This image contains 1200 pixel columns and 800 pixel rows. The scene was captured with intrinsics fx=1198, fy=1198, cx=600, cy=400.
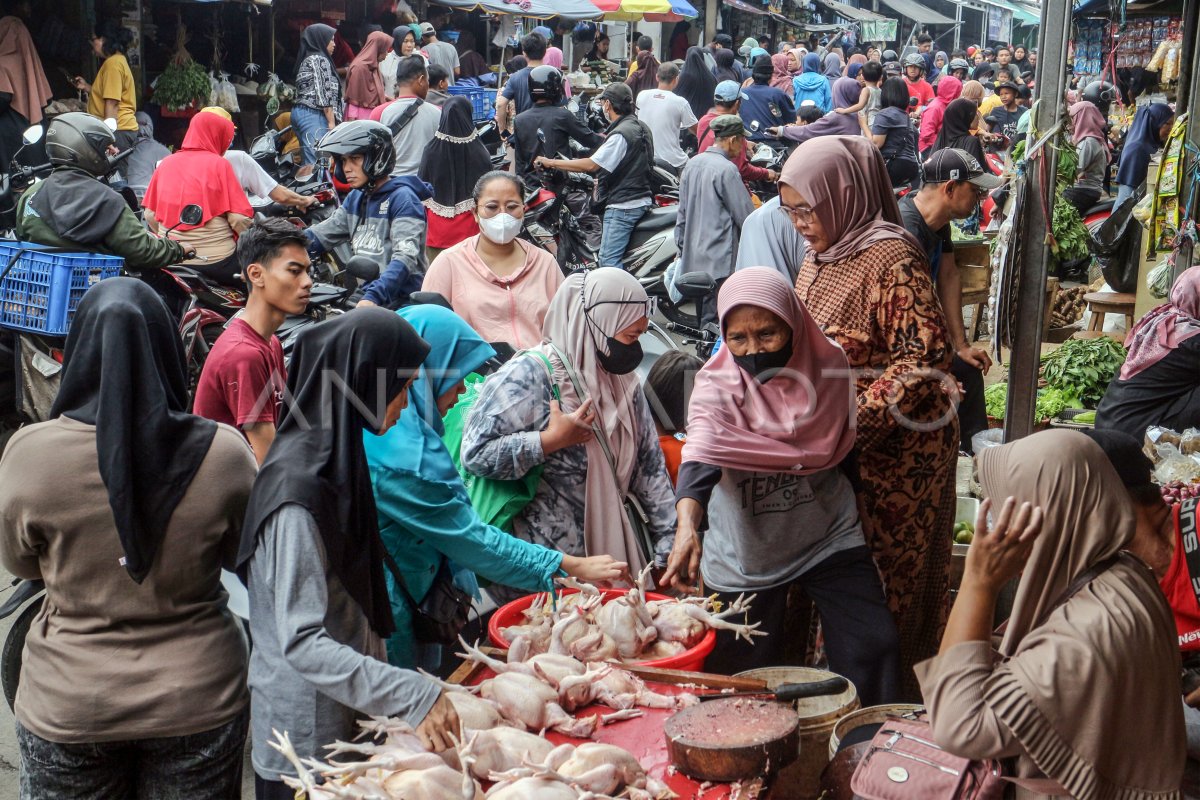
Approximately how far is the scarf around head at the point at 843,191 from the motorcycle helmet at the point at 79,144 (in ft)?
14.7

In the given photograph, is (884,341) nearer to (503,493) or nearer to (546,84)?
(503,493)

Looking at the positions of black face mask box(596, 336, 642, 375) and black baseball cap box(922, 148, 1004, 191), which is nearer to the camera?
black face mask box(596, 336, 642, 375)

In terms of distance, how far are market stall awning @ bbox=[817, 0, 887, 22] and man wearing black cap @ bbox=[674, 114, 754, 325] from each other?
87.0 ft

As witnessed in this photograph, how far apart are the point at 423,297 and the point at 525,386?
168 centimetres

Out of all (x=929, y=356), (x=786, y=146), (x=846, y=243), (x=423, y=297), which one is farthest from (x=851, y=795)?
(x=786, y=146)

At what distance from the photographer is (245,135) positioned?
1512 centimetres

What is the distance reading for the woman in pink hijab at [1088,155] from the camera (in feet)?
40.5

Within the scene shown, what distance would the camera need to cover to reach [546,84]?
1003 centimetres

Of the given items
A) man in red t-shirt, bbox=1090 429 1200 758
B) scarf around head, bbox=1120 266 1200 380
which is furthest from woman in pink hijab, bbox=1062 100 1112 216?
man in red t-shirt, bbox=1090 429 1200 758

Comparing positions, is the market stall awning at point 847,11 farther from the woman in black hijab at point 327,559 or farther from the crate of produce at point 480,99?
the woman in black hijab at point 327,559

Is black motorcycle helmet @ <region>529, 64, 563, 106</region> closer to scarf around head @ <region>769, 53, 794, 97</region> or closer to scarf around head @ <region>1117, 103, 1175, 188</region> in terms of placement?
scarf around head @ <region>1117, 103, 1175, 188</region>

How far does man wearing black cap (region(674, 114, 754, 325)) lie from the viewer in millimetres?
8109

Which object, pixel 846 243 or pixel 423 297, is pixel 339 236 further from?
pixel 846 243

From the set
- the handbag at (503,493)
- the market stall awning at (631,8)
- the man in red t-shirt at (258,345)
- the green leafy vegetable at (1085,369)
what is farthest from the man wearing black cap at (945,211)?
the market stall awning at (631,8)
